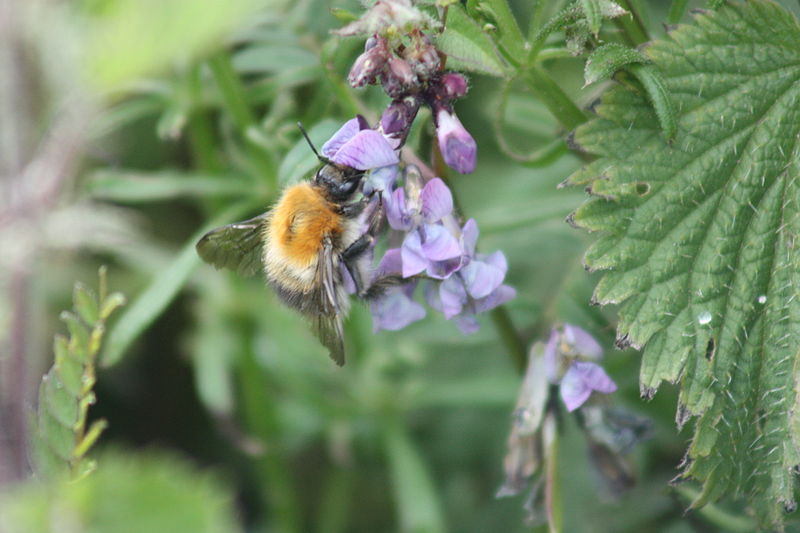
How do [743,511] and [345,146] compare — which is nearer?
[345,146]

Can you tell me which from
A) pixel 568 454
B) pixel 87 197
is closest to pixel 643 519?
pixel 568 454

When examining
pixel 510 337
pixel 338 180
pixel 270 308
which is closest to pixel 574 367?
pixel 510 337

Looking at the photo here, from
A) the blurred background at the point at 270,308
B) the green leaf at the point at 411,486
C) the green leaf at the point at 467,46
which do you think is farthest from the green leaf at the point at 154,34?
the green leaf at the point at 411,486

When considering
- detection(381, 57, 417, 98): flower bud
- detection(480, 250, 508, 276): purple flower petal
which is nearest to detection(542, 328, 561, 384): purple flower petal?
detection(480, 250, 508, 276): purple flower petal

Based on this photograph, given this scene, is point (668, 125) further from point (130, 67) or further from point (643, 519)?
point (643, 519)

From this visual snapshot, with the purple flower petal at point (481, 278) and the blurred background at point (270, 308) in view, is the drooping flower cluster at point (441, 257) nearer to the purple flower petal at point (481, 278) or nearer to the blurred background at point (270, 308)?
the purple flower petal at point (481, 278)

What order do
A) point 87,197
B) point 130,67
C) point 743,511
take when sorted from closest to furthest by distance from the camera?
point 130,67
point 743,511
point 87,197

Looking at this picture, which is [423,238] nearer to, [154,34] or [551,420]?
[551,420]
